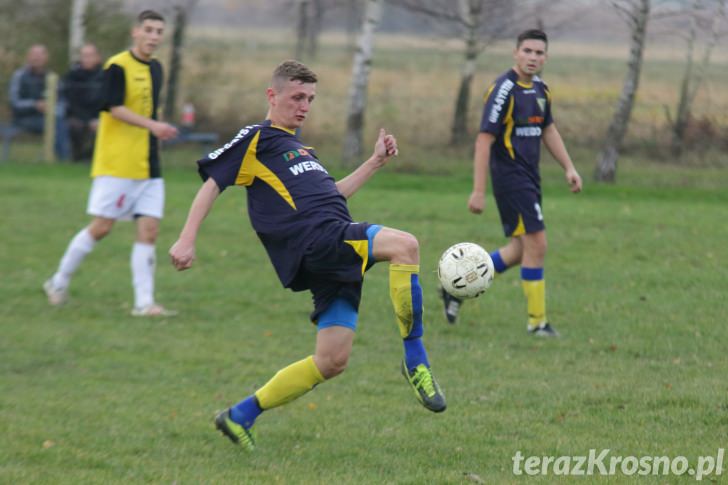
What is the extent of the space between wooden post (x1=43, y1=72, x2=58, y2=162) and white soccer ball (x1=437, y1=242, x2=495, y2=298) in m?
14.9

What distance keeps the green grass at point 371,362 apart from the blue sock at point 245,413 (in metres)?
0.16

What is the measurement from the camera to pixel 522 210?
8219mm

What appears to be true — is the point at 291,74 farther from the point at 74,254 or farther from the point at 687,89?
the point at 687,89

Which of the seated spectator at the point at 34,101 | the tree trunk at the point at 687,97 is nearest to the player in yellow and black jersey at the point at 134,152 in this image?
the seated spectator at the point at 34,101

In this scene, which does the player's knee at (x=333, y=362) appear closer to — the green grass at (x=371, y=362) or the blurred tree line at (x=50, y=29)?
the green grass at (x=371, y=362)

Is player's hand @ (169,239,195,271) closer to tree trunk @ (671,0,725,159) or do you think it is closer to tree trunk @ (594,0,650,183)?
tree trunk @ (594,0,650,183)

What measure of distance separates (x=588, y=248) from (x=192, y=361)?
215 inches

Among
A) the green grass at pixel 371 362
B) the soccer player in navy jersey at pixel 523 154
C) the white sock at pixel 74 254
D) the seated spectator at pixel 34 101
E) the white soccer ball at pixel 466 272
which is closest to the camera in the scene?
the green grass at pixel 371 362

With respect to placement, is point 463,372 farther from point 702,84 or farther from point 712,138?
point 702,84

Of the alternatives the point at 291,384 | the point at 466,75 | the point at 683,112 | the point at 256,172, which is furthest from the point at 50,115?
the point at 291,384

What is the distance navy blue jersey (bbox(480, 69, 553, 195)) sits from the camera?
8109 millimetres

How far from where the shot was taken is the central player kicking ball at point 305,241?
205 inches

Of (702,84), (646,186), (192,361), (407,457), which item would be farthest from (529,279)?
(702,84)

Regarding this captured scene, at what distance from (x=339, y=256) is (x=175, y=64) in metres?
18.9
